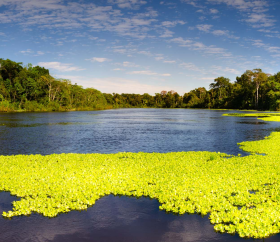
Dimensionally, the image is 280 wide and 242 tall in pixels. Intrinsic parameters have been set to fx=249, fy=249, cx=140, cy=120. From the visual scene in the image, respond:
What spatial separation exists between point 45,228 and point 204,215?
25.2ft

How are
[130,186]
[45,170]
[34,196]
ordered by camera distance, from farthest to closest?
[45,170] < [130,186] < [34,196]

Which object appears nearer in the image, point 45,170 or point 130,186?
point 130,186

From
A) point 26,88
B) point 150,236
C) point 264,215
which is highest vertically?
point 26,88

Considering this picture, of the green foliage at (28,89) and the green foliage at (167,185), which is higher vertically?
the green foliage at (28,89)

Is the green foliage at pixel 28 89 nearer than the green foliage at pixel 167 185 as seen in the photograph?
No

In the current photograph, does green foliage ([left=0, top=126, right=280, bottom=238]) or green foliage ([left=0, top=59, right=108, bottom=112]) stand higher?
green foliage ([left=0, top=59, right=108, bottom=112])

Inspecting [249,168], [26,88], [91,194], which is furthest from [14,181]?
[26,88]

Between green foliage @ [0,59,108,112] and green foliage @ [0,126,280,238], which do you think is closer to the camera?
green foliage @ [0,126,280,238]

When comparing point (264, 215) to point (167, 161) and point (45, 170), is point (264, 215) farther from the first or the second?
point (45, 170)

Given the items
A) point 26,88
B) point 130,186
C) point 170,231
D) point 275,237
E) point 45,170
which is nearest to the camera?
point 275,237

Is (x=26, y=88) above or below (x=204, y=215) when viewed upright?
above

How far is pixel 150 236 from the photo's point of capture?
1103 centimetres

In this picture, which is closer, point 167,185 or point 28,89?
point 167,185

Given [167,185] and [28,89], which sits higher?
[28,89]
